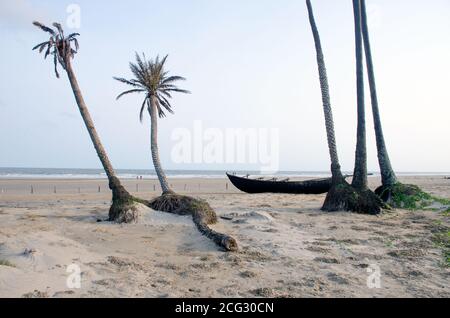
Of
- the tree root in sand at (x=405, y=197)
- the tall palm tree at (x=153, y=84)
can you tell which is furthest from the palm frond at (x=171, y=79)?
the tree root in sand at (x=405, y=197)

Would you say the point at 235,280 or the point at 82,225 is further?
the point at 82,225

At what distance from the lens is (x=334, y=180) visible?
58.0ft

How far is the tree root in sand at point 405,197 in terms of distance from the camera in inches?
707

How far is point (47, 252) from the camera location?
328 inches

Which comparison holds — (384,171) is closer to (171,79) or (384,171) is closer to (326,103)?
(326,103)

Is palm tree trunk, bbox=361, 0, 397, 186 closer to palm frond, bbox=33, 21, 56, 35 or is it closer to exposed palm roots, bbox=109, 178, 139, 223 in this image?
exposed palm roots, bbox=109, 178, 139, 223


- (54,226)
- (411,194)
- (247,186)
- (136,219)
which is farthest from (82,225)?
(247,186)

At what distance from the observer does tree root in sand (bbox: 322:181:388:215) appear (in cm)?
1633

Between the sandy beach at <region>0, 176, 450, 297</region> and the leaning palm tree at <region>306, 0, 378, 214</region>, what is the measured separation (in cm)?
209

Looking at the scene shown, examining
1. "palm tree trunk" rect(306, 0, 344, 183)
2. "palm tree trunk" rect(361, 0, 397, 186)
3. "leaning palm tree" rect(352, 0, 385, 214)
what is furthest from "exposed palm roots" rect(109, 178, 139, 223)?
"palm tree trunk" rect(361, 0, 397, 186)

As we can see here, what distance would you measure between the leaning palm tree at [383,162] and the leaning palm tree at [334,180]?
2973 mm

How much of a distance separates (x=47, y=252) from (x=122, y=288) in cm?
279

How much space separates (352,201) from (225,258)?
9507mm
